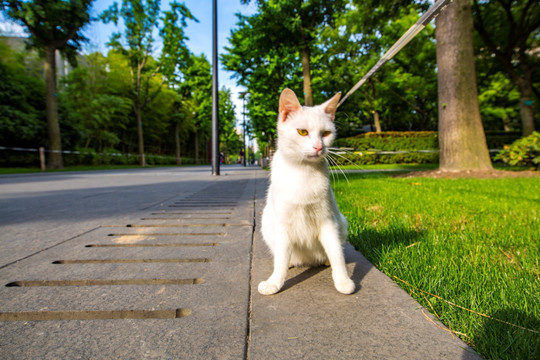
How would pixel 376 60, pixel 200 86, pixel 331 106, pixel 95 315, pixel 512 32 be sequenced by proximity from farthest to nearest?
1. pixel 200 86
2. pixel 376 60
3. pixel 512 32
4. pixel 331 106
5. pixel 95 315

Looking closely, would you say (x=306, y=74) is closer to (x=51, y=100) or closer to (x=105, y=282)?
(x=105, y=282)

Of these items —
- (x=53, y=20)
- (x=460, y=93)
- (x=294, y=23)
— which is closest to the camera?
(x=460, y=93)

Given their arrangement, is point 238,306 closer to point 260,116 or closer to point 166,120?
point 260,116

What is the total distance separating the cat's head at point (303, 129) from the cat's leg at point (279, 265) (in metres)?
0.48

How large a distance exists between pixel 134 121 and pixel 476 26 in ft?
102

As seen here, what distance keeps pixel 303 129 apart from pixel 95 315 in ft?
4.65

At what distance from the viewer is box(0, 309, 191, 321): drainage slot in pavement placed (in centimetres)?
124

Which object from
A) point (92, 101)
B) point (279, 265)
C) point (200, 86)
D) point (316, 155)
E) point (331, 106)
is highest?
point (200, 86)

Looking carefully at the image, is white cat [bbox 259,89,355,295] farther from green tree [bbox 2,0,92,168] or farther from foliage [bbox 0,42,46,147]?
foliage [bbox 0,42,46,147]

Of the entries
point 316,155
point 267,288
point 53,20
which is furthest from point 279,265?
point 53,20

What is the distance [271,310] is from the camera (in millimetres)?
1314

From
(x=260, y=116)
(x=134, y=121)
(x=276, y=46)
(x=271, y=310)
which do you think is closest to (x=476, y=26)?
(x=276, y=46)

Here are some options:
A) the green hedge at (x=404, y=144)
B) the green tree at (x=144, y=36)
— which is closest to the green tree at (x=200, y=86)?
the green tree at (x=144, y=36)

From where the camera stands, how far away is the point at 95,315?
1257 mm
